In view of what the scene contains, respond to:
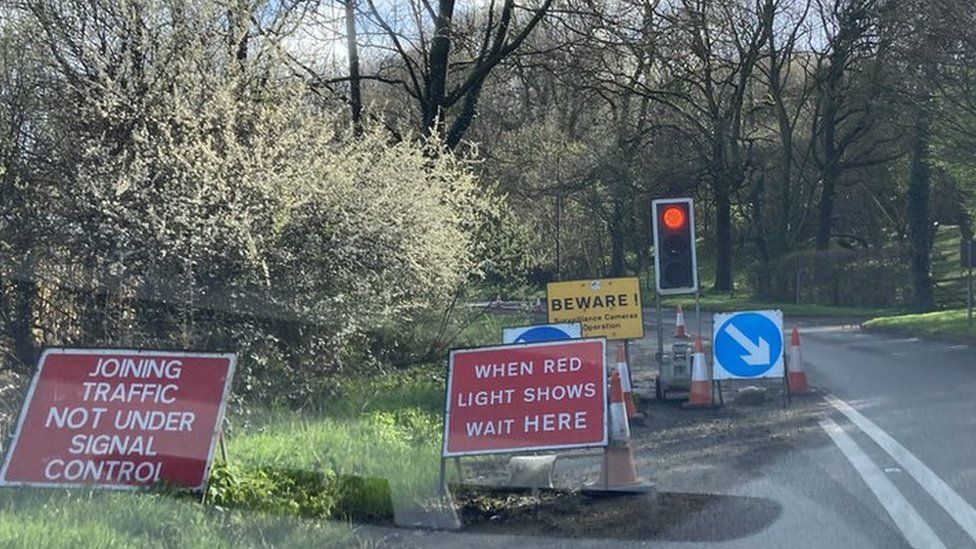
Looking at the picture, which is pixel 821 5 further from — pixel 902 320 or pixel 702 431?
pixel 702 431

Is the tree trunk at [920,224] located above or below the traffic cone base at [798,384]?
above

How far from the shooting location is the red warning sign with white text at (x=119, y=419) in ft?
26.3

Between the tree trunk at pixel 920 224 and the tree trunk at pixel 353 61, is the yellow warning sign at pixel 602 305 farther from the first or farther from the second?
the tree trunk at pixel 920 224

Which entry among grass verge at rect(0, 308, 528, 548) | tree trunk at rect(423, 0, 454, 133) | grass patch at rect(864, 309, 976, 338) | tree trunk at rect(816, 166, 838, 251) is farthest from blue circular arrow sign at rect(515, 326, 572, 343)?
tree trunk at rect(816, 166, 838, 251)

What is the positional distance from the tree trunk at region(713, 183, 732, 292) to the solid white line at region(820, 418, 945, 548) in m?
33.5

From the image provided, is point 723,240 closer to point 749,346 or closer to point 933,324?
point 933,324

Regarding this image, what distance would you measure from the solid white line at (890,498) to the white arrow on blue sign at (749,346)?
2.42 meters

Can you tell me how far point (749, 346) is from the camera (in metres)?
14.8

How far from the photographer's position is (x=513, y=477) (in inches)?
383

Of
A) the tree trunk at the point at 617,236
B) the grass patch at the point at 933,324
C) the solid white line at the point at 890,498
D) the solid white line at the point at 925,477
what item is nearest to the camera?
the solid white line at the point at 890,498

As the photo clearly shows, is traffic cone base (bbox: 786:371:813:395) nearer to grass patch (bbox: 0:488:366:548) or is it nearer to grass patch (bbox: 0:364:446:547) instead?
grass patch (bbox: 0:364:446:547)

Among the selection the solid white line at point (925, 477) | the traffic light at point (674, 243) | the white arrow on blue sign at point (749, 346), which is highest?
the traffic light at point (674, 243)

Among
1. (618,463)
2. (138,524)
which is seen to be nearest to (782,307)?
(618,463)

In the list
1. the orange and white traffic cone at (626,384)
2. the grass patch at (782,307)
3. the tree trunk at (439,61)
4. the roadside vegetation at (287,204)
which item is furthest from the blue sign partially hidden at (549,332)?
the grass patch at (782,307)
